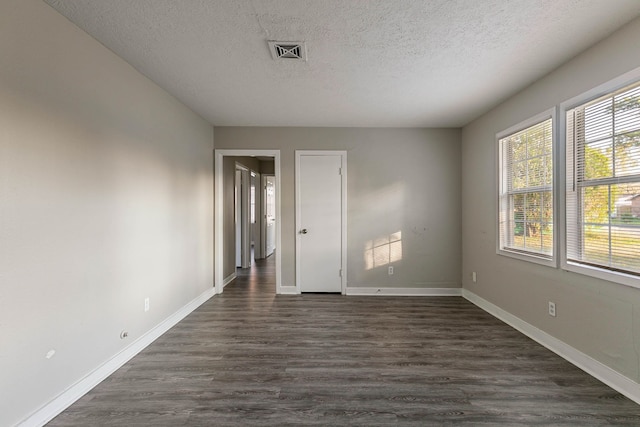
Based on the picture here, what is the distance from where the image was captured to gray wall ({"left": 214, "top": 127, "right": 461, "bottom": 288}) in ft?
13.7

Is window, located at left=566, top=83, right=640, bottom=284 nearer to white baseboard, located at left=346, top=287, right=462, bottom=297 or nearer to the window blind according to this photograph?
the window blind

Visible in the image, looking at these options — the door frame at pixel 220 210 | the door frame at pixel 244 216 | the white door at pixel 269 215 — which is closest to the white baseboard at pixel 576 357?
the door frame at pixel 220 210

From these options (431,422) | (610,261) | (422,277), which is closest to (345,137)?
(422,277)

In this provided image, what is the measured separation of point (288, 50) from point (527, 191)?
2638 millimetres

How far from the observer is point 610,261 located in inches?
79.7

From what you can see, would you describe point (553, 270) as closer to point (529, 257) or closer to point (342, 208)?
point (529, 257)

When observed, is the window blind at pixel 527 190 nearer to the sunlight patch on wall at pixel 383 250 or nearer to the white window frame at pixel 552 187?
the white window frame at pixel 552 187

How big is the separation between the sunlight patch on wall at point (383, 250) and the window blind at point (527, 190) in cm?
132

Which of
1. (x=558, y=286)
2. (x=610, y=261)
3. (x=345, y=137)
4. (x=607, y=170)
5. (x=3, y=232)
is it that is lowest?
(x=558, y=286)

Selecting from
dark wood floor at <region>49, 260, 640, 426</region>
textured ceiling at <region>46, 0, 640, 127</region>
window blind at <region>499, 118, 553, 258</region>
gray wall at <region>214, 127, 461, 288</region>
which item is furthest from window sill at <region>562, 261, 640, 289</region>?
gray wall at <region>214, 127, 461, 288</region>

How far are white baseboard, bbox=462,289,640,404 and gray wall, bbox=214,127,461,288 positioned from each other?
3.53ft

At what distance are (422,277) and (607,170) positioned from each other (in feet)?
8.29

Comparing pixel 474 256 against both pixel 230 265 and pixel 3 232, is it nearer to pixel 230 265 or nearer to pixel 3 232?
pixel 230 265

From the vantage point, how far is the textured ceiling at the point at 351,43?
1712mm
